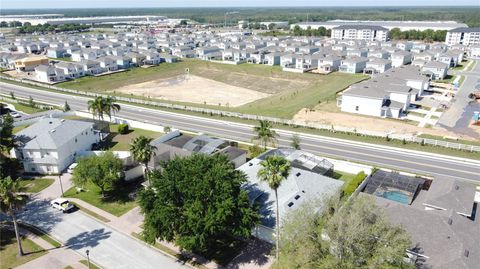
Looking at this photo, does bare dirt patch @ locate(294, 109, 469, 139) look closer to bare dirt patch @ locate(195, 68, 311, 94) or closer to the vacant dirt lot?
the vacant dirt lot

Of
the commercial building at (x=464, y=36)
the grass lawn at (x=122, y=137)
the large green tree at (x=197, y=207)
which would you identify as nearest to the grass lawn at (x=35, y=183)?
the grass lawn at (x=122, y=137)

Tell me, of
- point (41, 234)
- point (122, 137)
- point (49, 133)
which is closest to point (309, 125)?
point (122, 137)

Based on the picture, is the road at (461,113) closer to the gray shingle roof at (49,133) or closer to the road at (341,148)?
the road at (341,148)

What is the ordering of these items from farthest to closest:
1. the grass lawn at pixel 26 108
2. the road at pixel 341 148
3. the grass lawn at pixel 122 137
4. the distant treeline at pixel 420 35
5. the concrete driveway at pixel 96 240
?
1. the distant treeline at pixel 420 35
2. the grass lawn at pixel 26 108
3. the grass lawn at pixel 122 137
4. the road at pixel 341 148
5. the concrete driveway at pixel 96 240

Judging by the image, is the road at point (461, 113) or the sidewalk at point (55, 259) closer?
the sidewalk at point (55, 259)

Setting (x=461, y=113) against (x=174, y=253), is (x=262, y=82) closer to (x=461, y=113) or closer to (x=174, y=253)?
(x=461, y=113)

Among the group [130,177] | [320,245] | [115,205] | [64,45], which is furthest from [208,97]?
[64,45]

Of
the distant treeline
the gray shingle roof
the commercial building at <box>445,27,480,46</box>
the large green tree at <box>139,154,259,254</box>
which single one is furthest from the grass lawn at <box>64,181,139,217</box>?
the distant treeline
